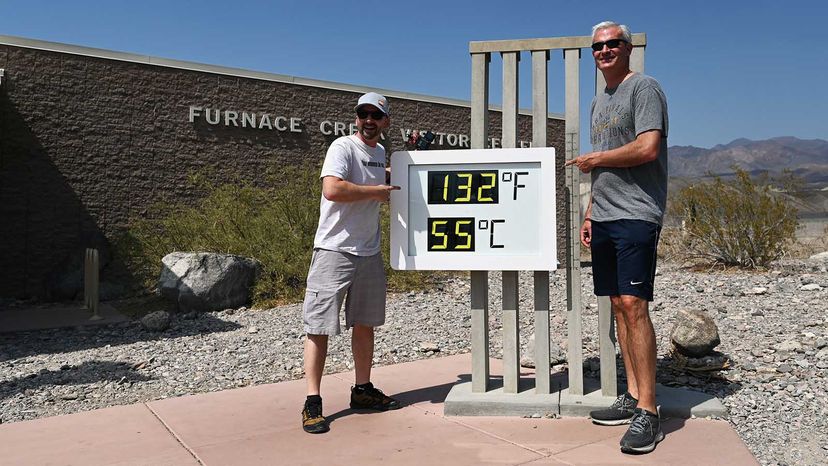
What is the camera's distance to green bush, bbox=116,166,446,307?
9514 mm

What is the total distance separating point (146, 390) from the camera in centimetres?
487

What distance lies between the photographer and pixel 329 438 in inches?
137

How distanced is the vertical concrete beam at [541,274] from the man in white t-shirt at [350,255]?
2.94 feet

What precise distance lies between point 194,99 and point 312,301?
1017cm

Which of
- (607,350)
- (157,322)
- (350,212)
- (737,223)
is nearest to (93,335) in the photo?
(157,322)

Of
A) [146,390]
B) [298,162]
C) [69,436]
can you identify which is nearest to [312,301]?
[69,436]

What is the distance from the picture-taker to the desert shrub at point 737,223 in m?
10.5

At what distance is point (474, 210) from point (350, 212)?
75cm

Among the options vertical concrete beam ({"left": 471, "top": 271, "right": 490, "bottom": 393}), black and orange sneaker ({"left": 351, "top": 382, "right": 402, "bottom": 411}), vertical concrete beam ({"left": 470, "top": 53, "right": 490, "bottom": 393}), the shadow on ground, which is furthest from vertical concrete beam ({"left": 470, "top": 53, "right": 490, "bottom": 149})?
the shadow on ground

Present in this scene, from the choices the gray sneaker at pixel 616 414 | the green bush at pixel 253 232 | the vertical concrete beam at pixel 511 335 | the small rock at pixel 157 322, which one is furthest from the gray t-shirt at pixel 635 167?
the green bush at pixel 253 232

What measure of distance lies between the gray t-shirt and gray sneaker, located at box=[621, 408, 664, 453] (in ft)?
3.20

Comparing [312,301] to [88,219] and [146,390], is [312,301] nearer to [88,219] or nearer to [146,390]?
[146,390]

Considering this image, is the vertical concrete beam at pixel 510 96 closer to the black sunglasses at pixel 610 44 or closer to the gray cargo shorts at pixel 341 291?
the black sunglasses at pixel 610 44

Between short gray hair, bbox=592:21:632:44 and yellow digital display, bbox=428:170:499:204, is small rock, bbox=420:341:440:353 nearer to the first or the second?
yellow digital display, bbox=428:170:499:204
